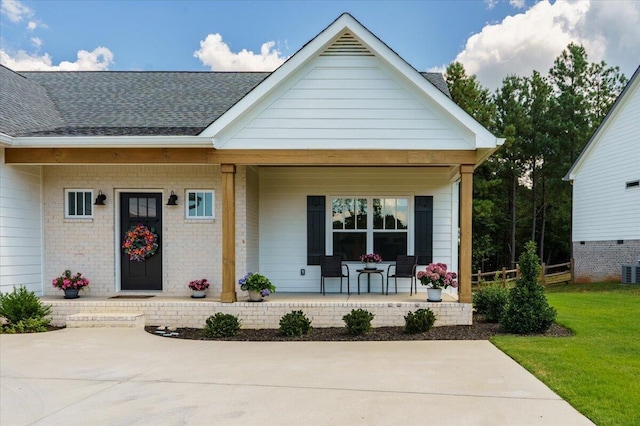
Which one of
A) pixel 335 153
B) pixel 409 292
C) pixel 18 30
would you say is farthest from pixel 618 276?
pixel 18 30

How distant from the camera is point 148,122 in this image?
9633mm

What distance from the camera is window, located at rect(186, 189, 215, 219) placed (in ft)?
31.0

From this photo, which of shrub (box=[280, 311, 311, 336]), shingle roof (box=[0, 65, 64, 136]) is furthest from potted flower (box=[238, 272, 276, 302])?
shingle roof (box=[0, 65, 64, 136])

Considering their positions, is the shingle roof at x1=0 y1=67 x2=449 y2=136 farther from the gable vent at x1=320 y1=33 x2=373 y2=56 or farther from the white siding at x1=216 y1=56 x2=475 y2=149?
the gable vent at x1=320 y1=33 x2=373 y2=56

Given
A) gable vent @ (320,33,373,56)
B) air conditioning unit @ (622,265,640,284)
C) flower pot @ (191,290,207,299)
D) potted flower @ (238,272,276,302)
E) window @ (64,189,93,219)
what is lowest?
air conditioning unit @ (622,265,640,284)

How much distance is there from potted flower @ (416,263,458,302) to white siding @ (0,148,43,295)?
732 centimetres

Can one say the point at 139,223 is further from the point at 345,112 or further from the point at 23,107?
the point at 345,112

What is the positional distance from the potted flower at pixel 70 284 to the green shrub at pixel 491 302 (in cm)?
763

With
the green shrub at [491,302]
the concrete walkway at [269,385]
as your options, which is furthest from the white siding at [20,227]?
the green shrub at [491,302]

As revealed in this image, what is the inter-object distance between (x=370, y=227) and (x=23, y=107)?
7759mm

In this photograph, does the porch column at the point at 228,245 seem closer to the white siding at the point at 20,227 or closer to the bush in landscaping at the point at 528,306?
the white siding at the point at 20,227

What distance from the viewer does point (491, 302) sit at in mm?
8555

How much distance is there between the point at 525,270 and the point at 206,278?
5.87 m

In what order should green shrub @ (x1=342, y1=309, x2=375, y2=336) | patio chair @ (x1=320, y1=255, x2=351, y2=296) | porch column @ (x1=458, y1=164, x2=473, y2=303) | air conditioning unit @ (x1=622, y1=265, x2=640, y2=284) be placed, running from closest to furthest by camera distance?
1. green shrub @ (x1=342, y1=309, x2=375, y2=336)
2. porch column @ (x1=458, y1=164, x2=473, y2=303)
3. patio chair @ (x1=320, y1=255, x2=351, y2=296)
4. air conditioning unit @ (x1=622, y1=265, x2=640, y2=284)
